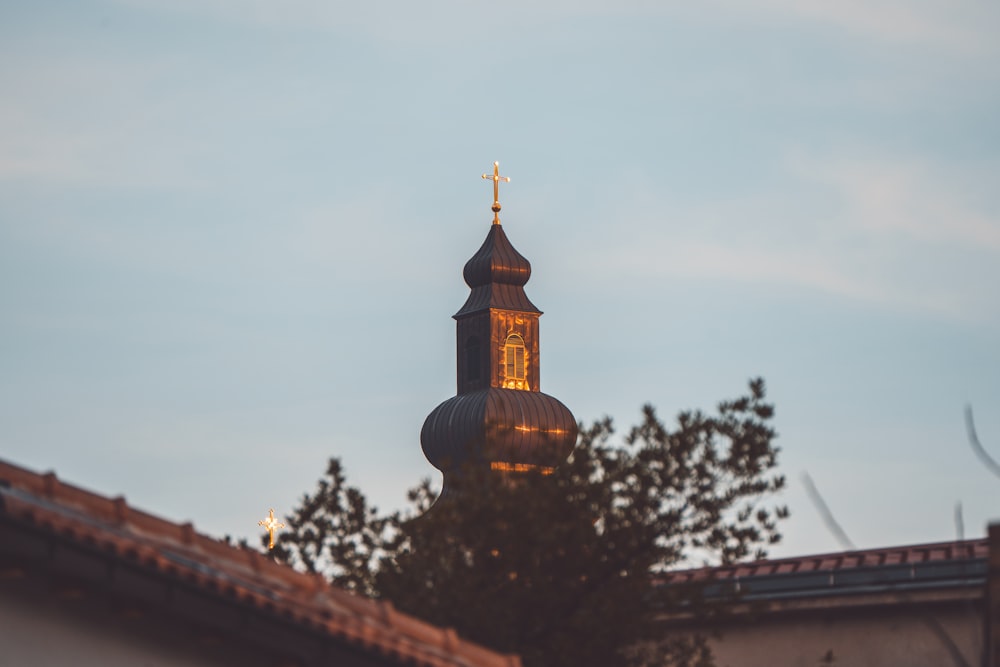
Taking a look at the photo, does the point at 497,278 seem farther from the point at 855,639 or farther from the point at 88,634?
the point at 88,634

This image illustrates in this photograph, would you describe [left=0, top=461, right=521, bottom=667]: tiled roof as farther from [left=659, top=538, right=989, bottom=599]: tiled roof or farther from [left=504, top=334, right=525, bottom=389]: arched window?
[left=504, top=334, right=525, bottom=389]: arched window

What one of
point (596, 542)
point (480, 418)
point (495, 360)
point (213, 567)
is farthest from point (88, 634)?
point (495, 360)

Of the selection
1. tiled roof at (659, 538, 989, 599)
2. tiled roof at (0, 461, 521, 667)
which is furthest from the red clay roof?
tiled roof at (0, 461, 521, 667)

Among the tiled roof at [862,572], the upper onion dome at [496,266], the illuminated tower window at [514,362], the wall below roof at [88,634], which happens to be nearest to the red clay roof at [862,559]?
the tiled roof at [862,572]

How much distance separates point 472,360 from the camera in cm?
7075

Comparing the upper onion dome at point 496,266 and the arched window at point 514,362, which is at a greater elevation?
the upper onion dome at point 496,266

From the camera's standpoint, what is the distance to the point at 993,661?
31.1ft

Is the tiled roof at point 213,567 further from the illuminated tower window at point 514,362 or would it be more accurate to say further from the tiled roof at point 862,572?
the illuminated tower window at point 514,362

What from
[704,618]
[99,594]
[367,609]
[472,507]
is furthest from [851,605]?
[99,594]

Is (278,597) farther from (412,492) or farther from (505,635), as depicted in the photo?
(412,492)

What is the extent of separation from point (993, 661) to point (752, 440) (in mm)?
6364

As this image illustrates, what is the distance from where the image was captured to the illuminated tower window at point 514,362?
69.5 m

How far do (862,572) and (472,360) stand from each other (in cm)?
5118

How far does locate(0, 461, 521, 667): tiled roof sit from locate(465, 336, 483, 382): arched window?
58530mm
